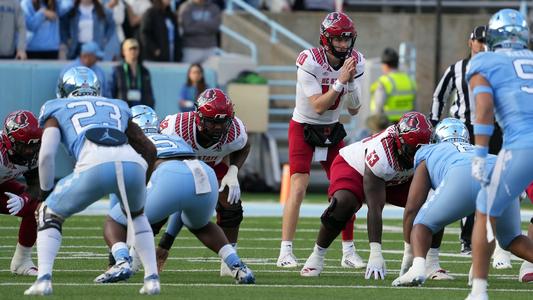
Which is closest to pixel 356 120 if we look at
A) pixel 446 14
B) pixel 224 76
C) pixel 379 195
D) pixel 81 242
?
pixel 224 76

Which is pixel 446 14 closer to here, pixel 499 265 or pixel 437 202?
pixel 499 265

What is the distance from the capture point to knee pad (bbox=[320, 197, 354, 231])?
356 inches

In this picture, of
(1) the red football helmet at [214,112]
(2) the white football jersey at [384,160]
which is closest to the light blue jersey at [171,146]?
→ (1) the red football helmet at [214,112]

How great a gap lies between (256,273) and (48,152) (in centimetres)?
211

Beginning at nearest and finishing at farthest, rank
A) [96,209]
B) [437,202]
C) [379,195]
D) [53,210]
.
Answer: [53,210]
[437,202]
[379,195]
[96,209]

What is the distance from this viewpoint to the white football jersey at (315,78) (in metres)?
9.82

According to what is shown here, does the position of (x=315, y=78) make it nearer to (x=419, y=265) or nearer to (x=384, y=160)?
(x=384, y=160)

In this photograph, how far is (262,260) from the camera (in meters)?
9.98

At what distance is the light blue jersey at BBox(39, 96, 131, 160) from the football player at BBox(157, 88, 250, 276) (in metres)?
0.92

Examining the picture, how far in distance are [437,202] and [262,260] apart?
237cm

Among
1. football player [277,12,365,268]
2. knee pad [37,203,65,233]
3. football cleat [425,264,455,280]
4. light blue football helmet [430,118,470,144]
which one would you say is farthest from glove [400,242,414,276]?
knee pad [37,203,65,233]

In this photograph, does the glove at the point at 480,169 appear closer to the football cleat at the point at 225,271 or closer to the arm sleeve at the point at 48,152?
the football cleat at the point at 225,271

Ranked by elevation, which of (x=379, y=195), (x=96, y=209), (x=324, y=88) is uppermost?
(x=324, y=88)

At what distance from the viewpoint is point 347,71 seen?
9469 mm
